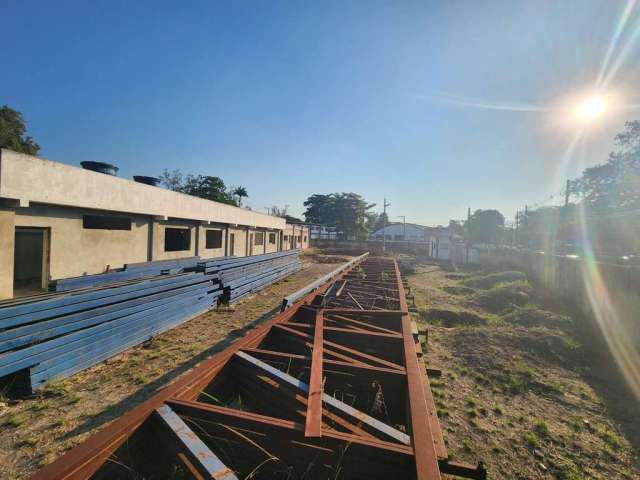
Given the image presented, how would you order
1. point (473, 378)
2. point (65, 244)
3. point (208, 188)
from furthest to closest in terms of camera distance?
point (208, 188)
point (65, 244)
point (473, 378)

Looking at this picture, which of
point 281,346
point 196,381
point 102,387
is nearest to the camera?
point 196,381

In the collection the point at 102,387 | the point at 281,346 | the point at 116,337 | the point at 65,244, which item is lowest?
the point at 102,387

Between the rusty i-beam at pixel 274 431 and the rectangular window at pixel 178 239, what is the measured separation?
11545mm

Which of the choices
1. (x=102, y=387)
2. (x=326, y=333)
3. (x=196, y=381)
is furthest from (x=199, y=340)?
(x=196, y=381)

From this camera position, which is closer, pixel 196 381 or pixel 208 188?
pixel 196 381

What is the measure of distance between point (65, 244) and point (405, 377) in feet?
32.3

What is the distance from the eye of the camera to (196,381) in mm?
2525

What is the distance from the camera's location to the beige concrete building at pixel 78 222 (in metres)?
6.68

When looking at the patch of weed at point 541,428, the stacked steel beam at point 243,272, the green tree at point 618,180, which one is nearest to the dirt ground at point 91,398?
the stacked steel beam at point 243,272

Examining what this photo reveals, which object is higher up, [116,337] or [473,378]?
→ [116,337]

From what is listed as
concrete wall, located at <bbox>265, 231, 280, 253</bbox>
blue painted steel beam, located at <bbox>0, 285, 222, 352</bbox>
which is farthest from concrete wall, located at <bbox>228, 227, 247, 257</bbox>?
blue painted steel beam, located at <bbox>0, 285, 222, 352</bbox>

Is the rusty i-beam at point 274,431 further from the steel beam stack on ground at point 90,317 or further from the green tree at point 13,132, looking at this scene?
the green tree at point 13,132

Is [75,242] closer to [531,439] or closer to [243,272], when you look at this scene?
[243,272]

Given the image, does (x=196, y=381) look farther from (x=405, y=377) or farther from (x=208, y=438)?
(x=405, y=377)
